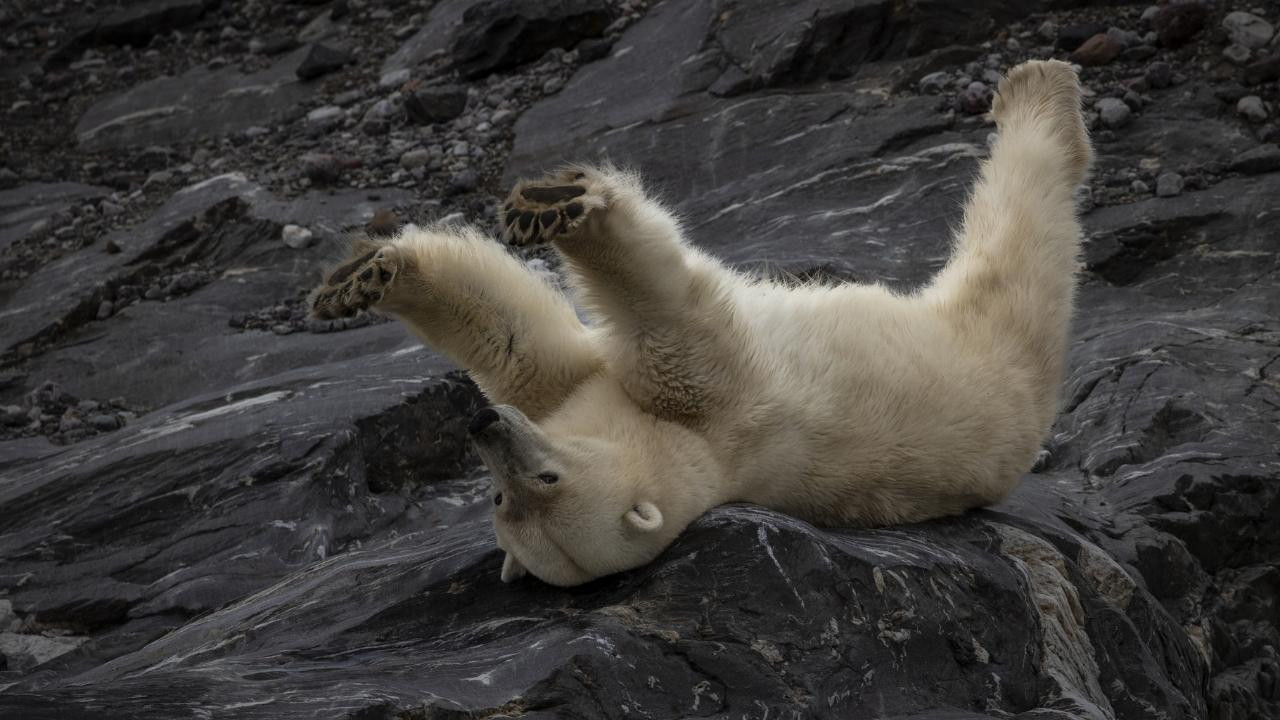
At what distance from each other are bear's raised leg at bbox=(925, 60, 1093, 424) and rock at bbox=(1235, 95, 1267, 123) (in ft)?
12.2

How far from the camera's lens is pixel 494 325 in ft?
17.7

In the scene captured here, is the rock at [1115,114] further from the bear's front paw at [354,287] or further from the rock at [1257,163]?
the bear's front paw at [354,287]

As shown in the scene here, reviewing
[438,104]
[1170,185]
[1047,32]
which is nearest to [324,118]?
[438,104]

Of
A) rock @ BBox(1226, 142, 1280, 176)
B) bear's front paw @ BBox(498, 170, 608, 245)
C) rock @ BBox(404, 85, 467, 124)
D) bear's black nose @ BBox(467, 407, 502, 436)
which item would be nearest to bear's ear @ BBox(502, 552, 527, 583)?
bear's black nose @ BBox(467, 407, 502, 436)

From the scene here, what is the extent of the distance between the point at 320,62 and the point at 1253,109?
29.1 ft

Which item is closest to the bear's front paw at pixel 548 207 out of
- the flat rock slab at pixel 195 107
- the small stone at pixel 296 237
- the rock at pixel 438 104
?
the small stone at pixel 296 237

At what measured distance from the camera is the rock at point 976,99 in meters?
10.1

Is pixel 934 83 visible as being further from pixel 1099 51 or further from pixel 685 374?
pixel 685 374

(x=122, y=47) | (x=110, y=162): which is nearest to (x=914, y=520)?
(x=110, y=162)

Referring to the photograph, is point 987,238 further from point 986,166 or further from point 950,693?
point 950,693

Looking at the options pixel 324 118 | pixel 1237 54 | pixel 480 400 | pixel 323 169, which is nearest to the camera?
pixel 480 400

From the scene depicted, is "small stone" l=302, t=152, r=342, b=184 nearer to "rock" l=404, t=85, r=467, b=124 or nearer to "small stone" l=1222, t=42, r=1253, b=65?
"rock" l=404, t=85, r=467, b=124

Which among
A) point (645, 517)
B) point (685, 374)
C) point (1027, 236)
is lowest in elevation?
point (645, 517)

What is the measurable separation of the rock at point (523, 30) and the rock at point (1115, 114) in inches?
195
